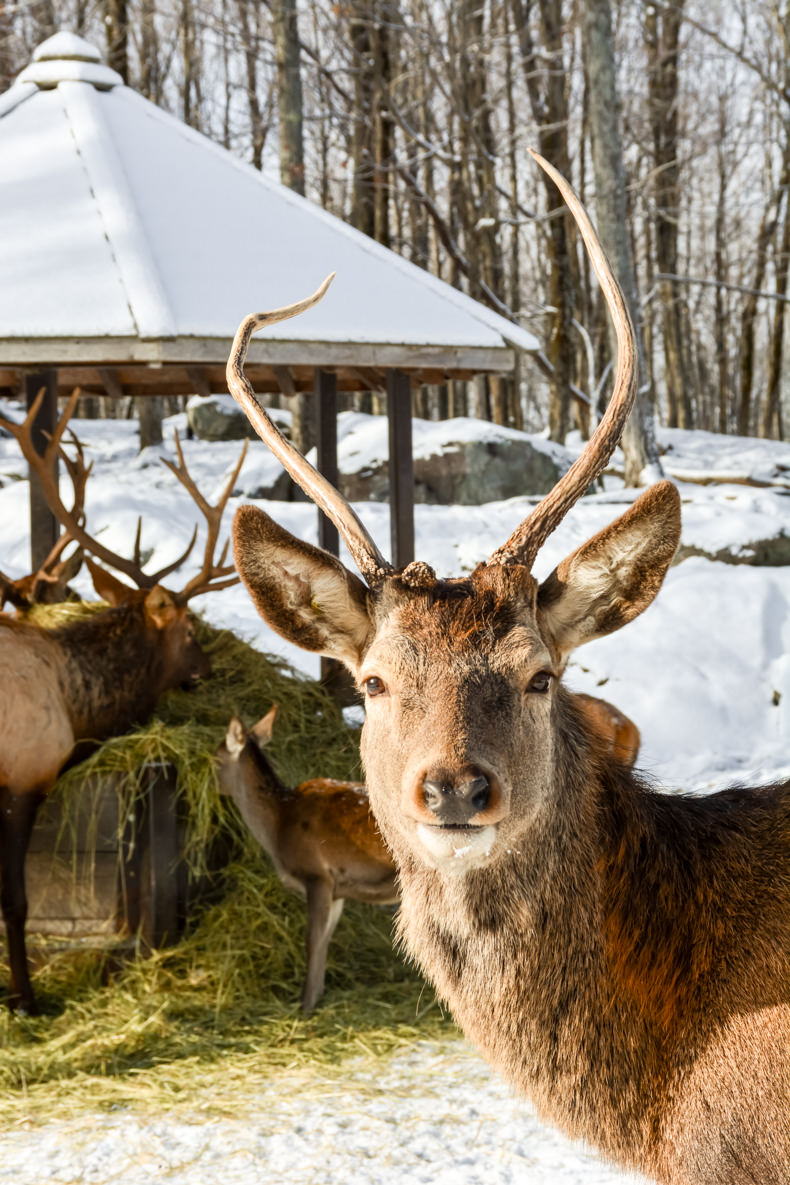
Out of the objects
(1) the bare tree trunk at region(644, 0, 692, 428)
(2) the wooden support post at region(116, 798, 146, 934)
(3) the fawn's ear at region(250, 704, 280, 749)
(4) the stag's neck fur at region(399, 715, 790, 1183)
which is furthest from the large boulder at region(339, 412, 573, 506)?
(4) the stag's neck fur at region(399, 715, 790, 1183)

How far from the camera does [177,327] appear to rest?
5.93 meters

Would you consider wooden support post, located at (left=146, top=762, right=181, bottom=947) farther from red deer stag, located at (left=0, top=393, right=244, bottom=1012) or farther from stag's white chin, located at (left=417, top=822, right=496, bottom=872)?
stag's white chin, located at (left=417, top=822, right=496, bottom=872)

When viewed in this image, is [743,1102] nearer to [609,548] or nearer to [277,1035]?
[609,548]

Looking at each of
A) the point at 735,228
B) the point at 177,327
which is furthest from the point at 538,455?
the point at 735,228

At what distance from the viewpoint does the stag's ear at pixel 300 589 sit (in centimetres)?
288

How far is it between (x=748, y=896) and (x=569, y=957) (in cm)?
43

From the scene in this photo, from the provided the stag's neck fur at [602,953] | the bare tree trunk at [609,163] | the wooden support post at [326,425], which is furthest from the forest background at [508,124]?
the stag's neck fur at [602,953]

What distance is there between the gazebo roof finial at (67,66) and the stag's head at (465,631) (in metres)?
6.03

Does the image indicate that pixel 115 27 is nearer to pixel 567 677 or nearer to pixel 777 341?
pixel 777 341

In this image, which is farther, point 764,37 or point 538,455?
point 764,37

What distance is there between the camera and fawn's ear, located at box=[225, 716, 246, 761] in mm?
5824

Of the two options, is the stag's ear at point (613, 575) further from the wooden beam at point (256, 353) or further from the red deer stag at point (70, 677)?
the wooden beam at point (256, 353)

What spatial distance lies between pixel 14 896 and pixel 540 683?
3.58 meters

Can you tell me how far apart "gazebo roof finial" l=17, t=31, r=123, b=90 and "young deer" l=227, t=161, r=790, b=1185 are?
6.39 m
